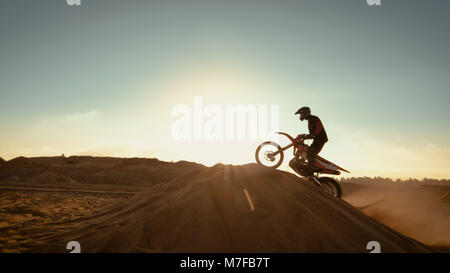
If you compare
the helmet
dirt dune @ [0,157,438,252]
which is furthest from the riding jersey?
dirt dune @ [0,157,438,252]

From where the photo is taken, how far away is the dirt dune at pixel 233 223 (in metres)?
5.19

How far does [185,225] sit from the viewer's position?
566cm

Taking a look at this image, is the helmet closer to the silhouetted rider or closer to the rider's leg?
the silhouetted rider

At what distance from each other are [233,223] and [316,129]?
4.49 m

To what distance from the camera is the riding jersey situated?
28.1 feet

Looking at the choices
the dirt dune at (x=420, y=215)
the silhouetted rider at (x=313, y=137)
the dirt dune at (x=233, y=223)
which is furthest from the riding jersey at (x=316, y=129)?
the dirt dune at (x=420, y=215)

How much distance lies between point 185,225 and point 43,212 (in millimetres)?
7376

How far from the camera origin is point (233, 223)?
18.3 ft

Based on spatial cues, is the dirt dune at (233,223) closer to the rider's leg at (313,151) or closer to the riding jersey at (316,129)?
the rider's leg at (313,151)

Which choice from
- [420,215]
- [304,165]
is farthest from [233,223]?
[420,215]

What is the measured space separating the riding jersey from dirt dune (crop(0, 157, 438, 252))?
5.31 ft

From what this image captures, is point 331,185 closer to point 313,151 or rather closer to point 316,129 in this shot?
point 313,151
